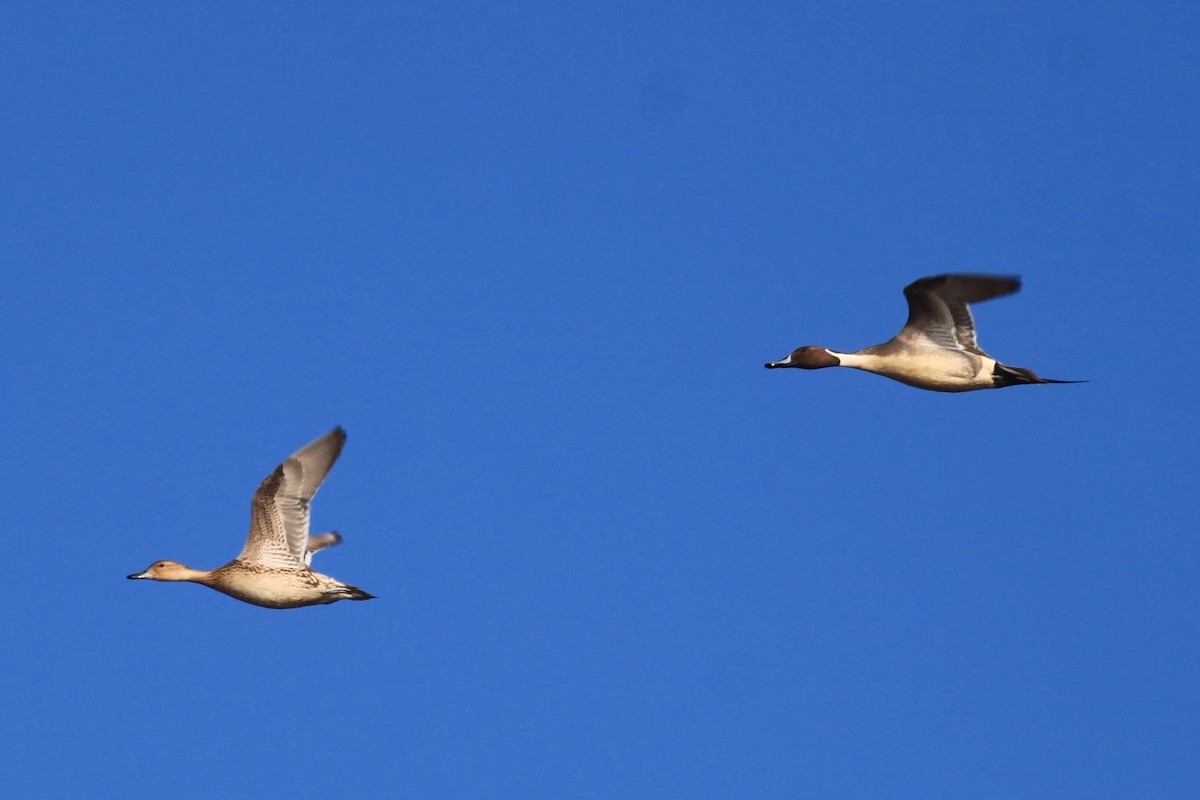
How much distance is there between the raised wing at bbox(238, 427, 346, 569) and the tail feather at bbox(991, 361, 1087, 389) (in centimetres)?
911

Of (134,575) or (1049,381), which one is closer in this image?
(1049,381)

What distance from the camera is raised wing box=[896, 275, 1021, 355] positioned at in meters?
26.2

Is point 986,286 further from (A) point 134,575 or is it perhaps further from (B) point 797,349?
(A) point 134,575

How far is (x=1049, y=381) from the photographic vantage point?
86.3ft

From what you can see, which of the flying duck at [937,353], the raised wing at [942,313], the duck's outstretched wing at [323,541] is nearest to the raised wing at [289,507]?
the duck's outstretched wing at [323,541]

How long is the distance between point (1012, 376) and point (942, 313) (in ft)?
4.25

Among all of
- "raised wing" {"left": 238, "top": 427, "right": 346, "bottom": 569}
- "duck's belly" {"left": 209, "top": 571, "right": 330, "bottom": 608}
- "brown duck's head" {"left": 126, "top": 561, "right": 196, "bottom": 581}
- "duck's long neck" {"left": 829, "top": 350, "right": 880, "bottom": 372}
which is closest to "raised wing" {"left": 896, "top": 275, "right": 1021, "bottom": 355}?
"duck's long neck" {"left": 829, "top": 350, "right": 880, "bottom": 372}

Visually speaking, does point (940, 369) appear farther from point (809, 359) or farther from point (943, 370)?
point (809, 359)

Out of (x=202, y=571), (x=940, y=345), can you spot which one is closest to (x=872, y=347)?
(x=940, y=345)

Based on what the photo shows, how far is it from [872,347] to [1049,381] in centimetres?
251

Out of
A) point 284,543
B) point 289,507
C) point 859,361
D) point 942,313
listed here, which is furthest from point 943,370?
point 284,543

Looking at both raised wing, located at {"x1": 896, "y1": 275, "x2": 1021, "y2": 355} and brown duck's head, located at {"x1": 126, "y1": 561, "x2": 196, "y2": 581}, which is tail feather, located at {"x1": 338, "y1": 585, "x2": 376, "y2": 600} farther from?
raised wing, located at {"x1": 896, "y1": 275, "x2": 1021, "y2": 355}

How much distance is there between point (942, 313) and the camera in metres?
26.7

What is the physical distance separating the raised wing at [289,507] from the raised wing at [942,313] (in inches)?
320
